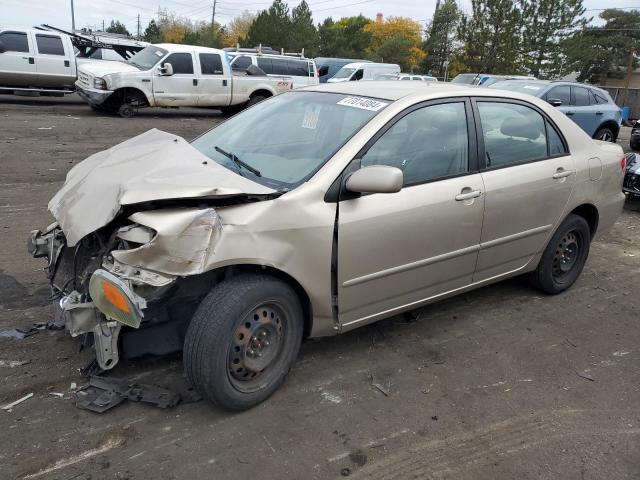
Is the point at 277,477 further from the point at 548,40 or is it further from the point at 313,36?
the point at 313,36

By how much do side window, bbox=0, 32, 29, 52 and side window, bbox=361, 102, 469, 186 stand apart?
14.8 meters

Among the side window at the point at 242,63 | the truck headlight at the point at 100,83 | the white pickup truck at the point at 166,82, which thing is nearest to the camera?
the truck headlight at the point at 100,83

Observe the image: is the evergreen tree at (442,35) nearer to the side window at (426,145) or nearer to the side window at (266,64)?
the side window at (266,64)

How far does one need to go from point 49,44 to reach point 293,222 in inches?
604

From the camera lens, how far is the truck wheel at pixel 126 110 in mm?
14242

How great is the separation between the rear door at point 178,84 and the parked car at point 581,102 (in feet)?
26.2

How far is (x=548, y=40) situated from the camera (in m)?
39.7

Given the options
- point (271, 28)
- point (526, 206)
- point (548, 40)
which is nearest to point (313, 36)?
point (271, 28)

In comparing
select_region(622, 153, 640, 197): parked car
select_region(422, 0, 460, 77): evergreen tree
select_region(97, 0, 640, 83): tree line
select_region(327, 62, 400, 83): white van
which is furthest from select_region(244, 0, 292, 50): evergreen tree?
select_region(622, 153, 640, 197): parked car

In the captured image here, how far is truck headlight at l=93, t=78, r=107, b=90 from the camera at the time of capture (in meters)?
13.6

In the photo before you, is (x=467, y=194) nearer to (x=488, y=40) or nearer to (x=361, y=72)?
(x=361, y=72)

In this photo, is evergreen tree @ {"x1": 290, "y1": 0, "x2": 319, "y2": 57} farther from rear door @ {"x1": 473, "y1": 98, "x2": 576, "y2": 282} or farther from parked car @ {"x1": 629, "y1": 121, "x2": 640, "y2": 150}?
rear door @ {"x1": 473, "y1": 98, "x2": 576, "y2": 282}

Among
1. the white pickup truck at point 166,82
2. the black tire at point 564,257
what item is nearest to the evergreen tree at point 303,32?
the white pickup truck at point 166,82

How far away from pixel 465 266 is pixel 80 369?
8.16 ft
